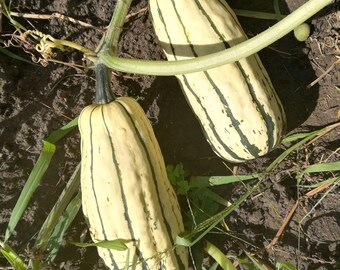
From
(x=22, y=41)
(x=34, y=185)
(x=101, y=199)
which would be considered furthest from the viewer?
(x=22, y=41)

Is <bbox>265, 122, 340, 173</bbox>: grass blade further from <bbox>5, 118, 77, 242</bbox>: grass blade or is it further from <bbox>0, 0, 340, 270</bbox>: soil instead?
<bbox>5, 118, 77, 242</bbox>: grass blade

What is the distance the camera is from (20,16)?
235cm

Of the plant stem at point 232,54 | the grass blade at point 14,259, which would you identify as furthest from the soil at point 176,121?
the plant stem at point 232,54

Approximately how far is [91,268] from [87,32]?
0.96 m

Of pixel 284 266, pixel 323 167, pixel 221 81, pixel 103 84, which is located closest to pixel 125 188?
pixel 103 84

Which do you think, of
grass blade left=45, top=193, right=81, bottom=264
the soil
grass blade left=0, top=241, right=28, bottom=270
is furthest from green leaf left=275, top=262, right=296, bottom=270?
grass blade left=0, top=241, right=28, bottom=270

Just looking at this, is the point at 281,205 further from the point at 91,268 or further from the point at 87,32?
the point at 87,32

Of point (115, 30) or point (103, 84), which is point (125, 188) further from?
Answer: point (115, 30)

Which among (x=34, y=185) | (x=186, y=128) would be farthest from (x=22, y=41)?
(x=186, y=128)

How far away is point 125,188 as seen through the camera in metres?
1.98

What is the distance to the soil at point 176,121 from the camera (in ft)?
7.78

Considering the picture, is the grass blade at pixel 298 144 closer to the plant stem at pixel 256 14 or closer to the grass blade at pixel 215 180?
the grass blade at pixel 215 180

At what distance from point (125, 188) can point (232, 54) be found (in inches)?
23.5

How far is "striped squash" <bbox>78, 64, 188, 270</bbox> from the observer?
6.51ft
